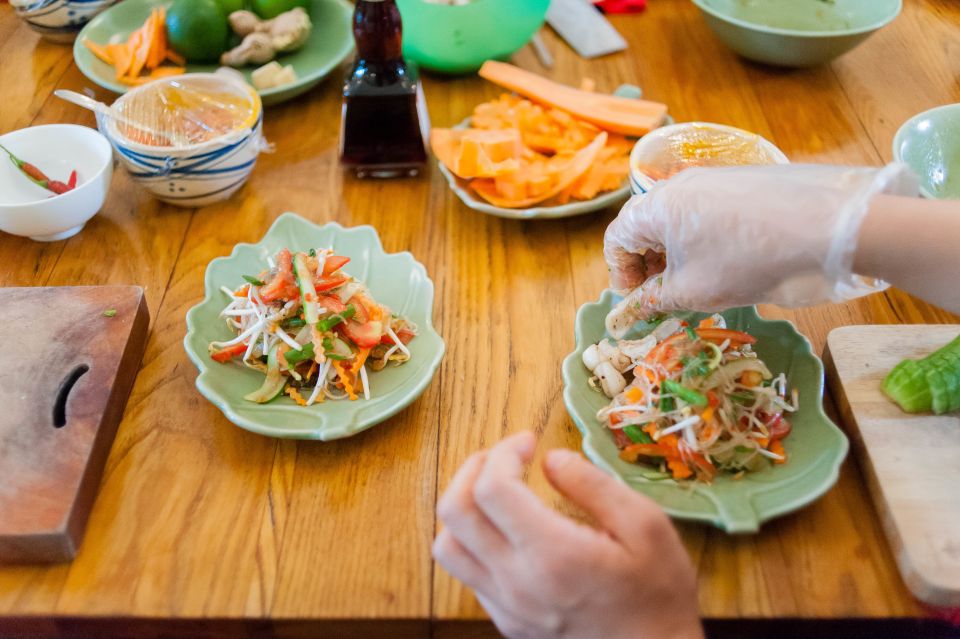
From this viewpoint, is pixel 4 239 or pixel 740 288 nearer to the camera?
pixel 740 288

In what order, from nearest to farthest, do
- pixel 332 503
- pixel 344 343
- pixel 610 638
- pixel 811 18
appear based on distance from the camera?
pixel 610 638
pixel 332 503
pixel 344 343
pixel 811 18

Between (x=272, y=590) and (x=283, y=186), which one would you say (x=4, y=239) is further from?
(x=272, y=590)

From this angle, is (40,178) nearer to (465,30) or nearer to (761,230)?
(465,30)

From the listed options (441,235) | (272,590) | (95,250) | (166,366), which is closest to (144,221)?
(95,250)

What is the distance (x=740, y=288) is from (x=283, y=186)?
36.4 inches

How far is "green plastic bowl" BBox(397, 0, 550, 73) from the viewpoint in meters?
1.70

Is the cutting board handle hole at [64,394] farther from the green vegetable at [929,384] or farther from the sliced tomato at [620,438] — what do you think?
the green vegetable at [929,384]

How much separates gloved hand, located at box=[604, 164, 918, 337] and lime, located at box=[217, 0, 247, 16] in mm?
1117

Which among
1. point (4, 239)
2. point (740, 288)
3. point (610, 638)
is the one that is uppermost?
point (740, 288)

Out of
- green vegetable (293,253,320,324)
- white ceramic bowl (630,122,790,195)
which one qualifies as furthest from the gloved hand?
green vegetable (293,253,320,324)

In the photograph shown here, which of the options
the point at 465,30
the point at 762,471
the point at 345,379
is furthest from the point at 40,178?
the point at 762,471

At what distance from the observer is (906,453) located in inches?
40.4

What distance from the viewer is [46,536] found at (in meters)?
0.93

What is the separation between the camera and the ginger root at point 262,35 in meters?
1.74
